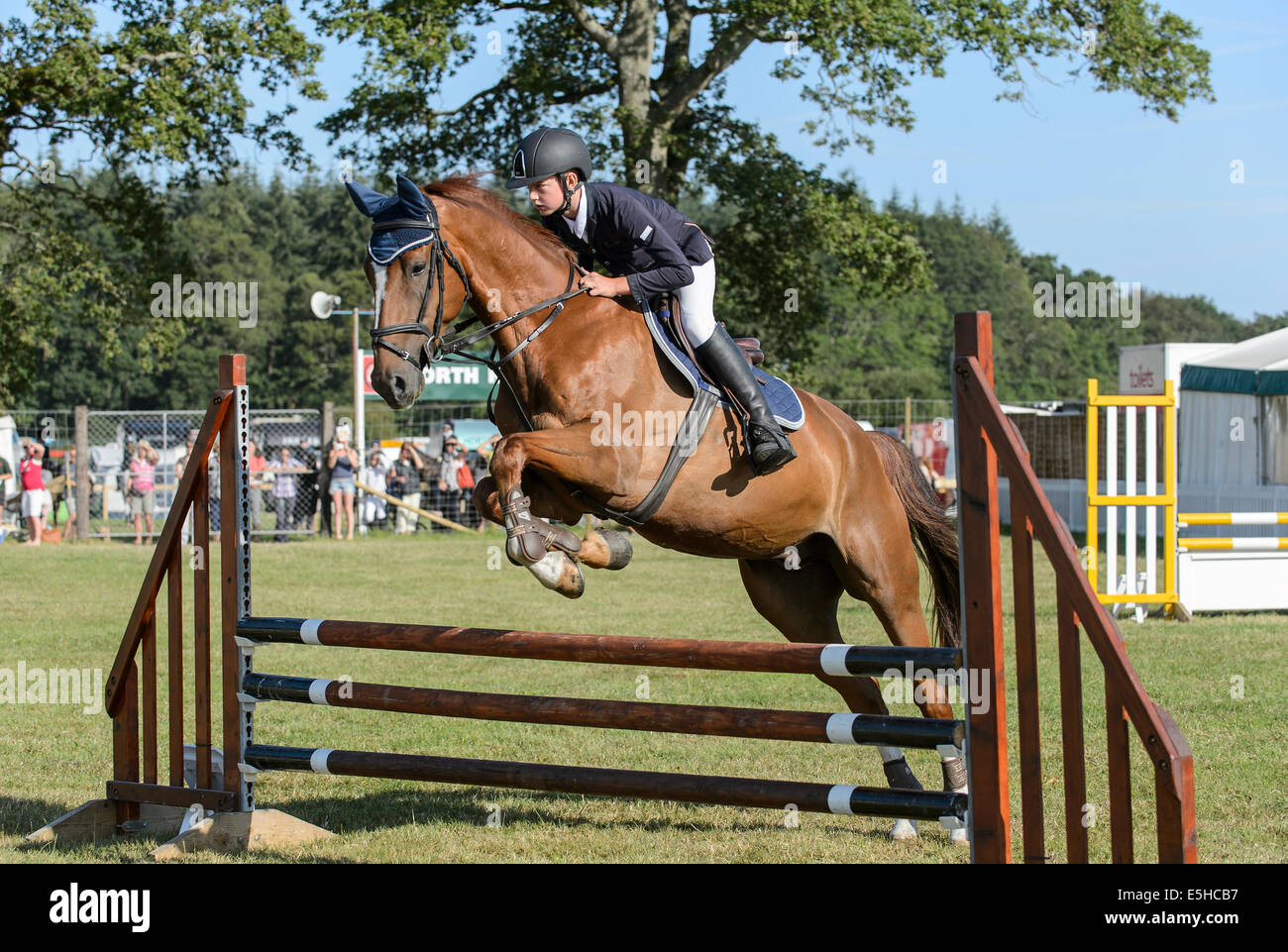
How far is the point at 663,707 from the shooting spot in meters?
3.94

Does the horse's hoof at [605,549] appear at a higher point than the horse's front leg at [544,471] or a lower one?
lower

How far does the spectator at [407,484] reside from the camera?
Answer: 2217 centimetres

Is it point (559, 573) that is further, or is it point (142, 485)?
point (142, 485)

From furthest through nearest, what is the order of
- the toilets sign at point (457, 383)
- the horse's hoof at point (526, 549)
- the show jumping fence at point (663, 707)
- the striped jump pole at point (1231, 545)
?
1. the toilets sign at point (457, 383)
2. the striped jump pole at point (1231, 545)
3. the horse's hoof at point (526, 549)
4. the show jumping fence at point (663, 707)

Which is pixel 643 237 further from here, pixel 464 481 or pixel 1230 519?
pixel 464 481

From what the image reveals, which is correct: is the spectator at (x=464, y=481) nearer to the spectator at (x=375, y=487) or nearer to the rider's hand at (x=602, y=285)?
the spectator at (x=375, y=487)

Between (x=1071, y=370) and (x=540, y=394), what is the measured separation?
257ft

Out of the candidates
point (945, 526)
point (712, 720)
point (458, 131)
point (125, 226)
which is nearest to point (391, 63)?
point (458, 131)

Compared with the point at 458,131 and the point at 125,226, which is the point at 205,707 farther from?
the point at 458,131

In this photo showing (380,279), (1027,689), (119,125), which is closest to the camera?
Result: (1027,689)

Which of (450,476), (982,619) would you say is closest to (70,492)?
(450,476)

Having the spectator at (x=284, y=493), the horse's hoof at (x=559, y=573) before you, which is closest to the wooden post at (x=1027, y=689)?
the horse's hoof at (x=559, y=573)

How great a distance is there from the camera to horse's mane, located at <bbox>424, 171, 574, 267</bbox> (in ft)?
15.6

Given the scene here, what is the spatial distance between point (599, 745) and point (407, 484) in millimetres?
16102
